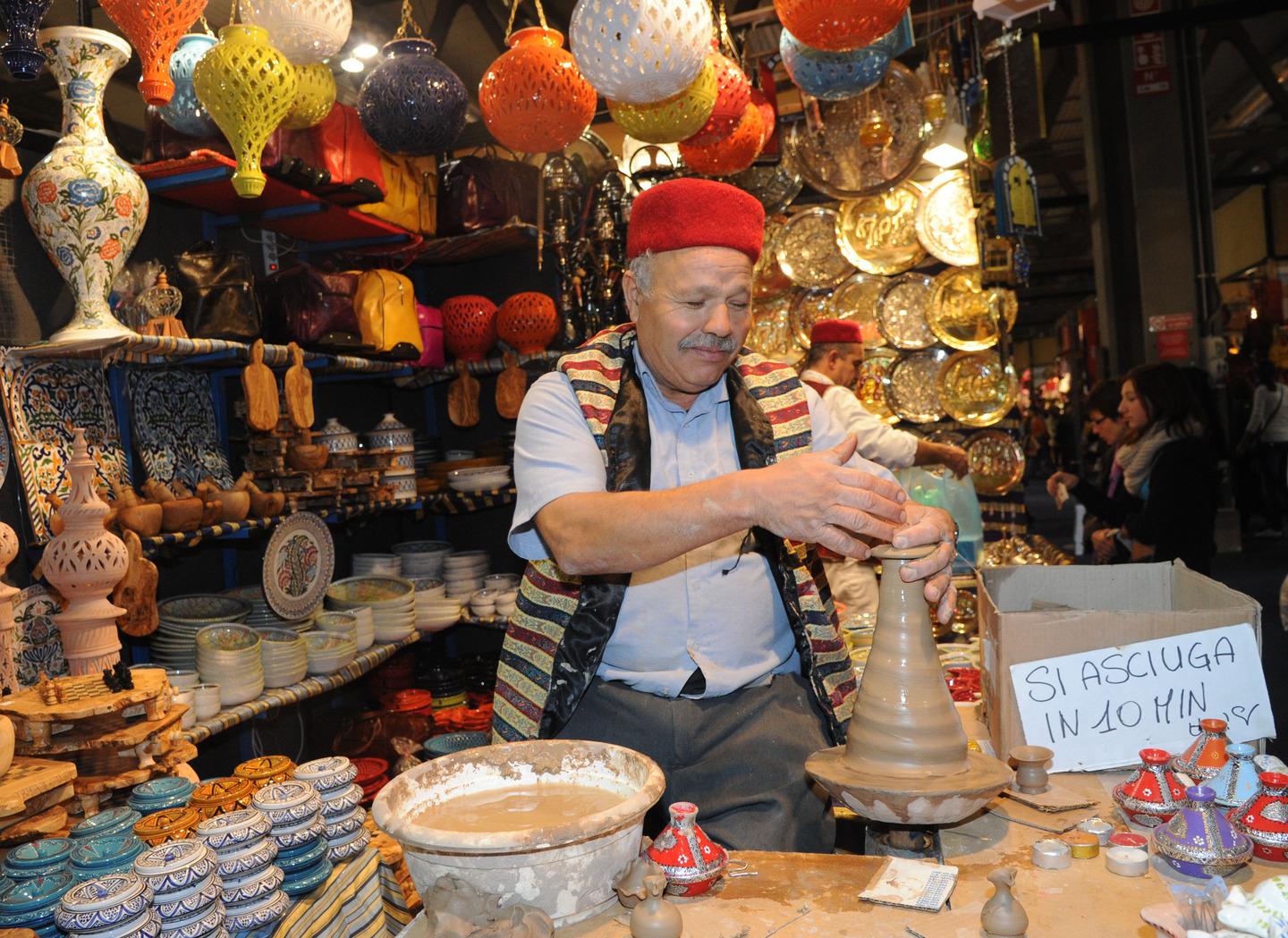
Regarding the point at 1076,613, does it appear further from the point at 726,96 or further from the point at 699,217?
the point at 726,96

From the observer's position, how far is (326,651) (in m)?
3.75

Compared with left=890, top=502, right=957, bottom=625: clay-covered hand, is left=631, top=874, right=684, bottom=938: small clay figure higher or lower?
lower

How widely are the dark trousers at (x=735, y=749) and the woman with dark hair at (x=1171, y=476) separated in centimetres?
336

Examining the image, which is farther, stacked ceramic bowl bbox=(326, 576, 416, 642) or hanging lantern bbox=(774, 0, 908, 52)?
stacked ceramic bowl bbox=(326, 576, 416, 642)

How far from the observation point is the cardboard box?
171 cm

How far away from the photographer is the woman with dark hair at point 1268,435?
33.9 feet

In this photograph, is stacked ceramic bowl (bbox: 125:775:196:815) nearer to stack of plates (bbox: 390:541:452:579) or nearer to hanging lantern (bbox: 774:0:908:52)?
hanging lantern (bbox: 774:0:908:52)

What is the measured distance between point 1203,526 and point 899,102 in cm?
250

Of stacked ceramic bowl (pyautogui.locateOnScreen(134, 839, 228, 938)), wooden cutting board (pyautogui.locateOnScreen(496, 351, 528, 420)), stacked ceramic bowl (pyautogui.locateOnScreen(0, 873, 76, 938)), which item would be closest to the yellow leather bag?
wooden cutting board (pyautogui.locateOnScreen(496, 351, 528, 420))

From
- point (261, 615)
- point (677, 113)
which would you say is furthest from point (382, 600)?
point (677, 113)

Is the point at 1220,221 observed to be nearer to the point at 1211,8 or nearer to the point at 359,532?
the point at 1211,8

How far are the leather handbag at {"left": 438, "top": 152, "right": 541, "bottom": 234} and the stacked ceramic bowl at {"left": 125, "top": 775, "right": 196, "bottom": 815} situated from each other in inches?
127

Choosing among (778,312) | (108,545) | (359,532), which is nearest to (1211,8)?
(778,312)

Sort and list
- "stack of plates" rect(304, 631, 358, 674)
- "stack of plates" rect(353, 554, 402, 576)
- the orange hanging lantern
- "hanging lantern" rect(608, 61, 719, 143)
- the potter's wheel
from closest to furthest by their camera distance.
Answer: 1. the potter's wheel
2. the orange hanging lantern
3. "hanging lantern" rect(608, 61, 719, 143)
4. "stack of plates" rect(304, 631, 358, 674)
5. "stack of plates" rect(353, 554, 402, 576)
